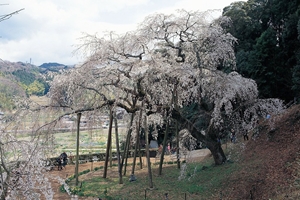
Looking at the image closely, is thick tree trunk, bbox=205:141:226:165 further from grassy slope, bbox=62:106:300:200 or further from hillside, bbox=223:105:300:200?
hillside, bbox=223:105:300:200

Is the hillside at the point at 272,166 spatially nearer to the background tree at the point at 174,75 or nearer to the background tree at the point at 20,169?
the background tree at the point at 174,75

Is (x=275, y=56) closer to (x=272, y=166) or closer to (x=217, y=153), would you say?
(x=217, y=153)

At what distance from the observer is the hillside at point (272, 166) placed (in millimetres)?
7949

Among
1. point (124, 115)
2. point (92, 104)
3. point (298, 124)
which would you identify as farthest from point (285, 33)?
point (92, 104)

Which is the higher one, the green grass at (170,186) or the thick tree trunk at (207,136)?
the thick tree trunk at (207,136)

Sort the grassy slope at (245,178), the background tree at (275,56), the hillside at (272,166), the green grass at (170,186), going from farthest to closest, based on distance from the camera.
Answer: the background tree at (275,56) < the green grass at (170,186) < the grassy slope at (245,178) < the hillside at (272,166)

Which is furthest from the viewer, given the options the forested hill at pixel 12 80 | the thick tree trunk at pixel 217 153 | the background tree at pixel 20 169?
the thick tree trunk at pixel 217 153

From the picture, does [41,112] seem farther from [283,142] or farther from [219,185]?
[283,142]

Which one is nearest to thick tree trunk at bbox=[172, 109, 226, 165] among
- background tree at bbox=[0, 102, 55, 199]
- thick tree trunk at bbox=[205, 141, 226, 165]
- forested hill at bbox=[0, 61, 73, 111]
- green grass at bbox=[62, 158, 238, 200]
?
thick tree trunk at bbox=[205, 141, 226, 165]

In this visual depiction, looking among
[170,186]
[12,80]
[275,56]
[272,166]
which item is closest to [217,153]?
[170,186]

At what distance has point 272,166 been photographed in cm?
948

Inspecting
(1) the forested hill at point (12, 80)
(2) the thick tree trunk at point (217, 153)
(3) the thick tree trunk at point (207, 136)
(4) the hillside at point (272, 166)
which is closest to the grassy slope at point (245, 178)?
(4) the hillside at point (272, 166)

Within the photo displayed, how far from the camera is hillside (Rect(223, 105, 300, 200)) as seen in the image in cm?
795

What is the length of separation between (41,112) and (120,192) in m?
4.06
